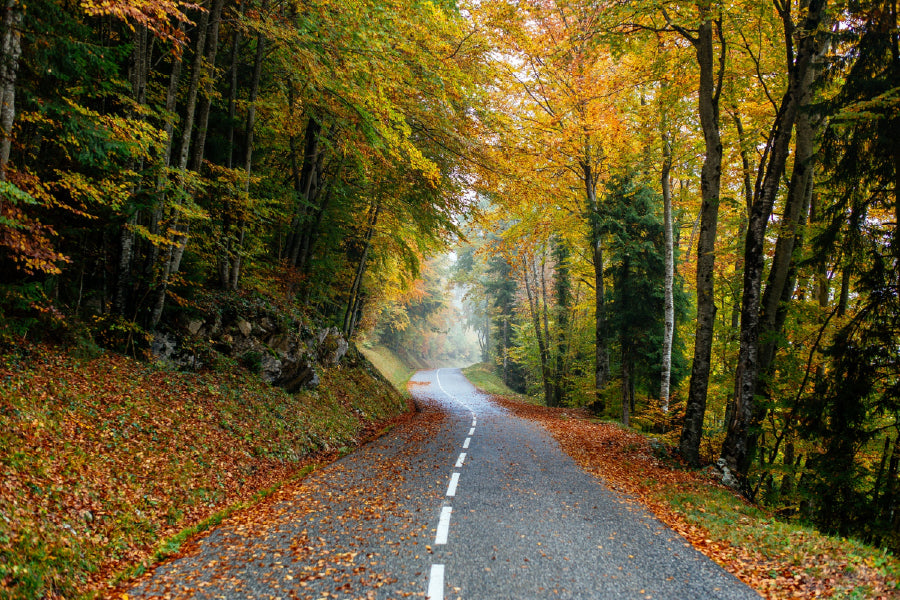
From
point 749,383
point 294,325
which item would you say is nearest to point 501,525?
point 749,383

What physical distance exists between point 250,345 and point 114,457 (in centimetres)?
542

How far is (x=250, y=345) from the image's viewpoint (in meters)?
10.7

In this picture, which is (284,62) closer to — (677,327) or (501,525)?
(501,525)

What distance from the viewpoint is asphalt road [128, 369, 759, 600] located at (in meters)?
3.89

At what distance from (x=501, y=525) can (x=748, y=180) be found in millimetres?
13889

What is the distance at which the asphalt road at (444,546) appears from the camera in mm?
3895

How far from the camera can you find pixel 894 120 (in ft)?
19.4

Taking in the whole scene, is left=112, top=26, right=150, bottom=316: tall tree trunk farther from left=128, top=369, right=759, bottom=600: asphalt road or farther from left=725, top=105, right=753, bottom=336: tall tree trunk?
left=725, top=105, right=753, bottom=336: tall tree trunk

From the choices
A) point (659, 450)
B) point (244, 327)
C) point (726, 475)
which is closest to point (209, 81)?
point (244, 327)

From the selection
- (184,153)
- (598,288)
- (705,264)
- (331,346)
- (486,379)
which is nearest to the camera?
(184,153)

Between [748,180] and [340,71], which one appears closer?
[340,71]

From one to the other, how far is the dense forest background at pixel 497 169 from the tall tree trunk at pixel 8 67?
27 millimetres

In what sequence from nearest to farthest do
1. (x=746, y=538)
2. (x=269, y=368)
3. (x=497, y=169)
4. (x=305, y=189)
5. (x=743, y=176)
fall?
(x=746, y=538), (x=269, y=368), (x=497, y=169), (x=305, y=189), (x=743, y=176)

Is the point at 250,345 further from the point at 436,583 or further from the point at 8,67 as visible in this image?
the point at 436,583
